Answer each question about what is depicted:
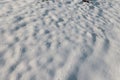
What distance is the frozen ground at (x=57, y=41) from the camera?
3.67 meters

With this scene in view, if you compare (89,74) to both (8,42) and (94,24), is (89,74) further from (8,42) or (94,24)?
(94,24)

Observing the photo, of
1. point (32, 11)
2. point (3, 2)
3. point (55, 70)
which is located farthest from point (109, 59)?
point (3, 2)

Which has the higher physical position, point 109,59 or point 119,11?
point 109,59

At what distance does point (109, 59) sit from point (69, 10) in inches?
97.2

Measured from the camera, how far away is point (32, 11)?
225 inches

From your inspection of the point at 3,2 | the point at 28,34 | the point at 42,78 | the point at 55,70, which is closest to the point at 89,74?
the point at 55,70

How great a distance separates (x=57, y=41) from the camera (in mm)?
4492

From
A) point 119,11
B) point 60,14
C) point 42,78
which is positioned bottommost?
point 119,11

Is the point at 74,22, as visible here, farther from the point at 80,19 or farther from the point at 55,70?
the point at 55,70

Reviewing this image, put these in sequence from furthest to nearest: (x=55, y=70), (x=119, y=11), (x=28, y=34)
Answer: (x=119, y=11) < (x=28, y=34) < (x=55, y=70)

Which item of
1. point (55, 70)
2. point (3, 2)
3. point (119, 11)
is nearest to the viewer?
point (55, 70)

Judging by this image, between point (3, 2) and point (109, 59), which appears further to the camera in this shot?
point (3, 2)

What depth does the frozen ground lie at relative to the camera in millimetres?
3668

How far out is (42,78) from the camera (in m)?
3.46
